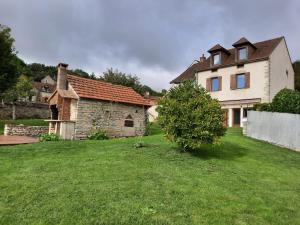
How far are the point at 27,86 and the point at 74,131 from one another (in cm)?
2896

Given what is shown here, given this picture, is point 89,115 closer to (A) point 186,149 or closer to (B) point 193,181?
(A) point 186,149

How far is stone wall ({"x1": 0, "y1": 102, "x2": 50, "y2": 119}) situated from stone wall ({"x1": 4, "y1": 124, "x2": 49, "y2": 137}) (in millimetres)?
20768

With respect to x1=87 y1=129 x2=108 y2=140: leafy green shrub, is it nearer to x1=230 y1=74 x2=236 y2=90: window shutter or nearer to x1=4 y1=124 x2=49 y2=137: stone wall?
x1=4 y1=124 x2=49 y2=137: stone wall

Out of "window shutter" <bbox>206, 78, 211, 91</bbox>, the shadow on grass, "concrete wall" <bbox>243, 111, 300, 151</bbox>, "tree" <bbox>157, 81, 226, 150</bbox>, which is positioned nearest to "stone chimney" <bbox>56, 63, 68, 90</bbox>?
"tree" <bbox>157, 81, 226, 150</bbox>

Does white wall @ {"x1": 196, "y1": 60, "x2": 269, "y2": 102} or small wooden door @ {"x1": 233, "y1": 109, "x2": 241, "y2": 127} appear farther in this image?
small wooden door @ {"x1": 233, "y1": 109, "x2": 241, "y2": 127}

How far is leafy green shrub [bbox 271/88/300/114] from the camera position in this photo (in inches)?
751

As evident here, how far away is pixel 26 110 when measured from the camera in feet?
143

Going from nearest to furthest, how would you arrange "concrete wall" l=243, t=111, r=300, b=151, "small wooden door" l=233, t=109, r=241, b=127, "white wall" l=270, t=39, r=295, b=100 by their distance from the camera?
"concrete wall" l=243, t=111, r=300, b=151, "white wall" l=270, t=39, r=295, b=100, "small wooden door" l=233, t=109, r=241, b=127

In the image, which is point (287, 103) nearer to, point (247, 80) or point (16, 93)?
point (247, 80)

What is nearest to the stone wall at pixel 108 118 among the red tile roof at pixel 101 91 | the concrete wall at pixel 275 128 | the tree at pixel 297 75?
the red tile roof at pixel 101 91

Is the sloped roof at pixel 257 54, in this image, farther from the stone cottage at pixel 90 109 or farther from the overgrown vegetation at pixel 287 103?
the stone cottage at pixel 90 109

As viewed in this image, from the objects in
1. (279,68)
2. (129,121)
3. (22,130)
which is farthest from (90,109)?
(279,68)

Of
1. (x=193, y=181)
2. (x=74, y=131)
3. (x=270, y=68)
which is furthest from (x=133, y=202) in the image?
(x=270, y=68)

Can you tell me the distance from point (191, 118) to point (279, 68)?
2113cm
